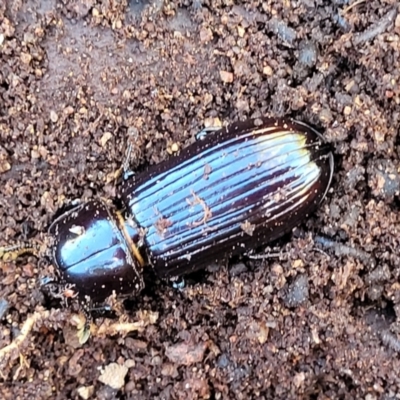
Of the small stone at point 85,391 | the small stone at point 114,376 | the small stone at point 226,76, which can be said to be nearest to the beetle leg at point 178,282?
the small stone at point 114,376

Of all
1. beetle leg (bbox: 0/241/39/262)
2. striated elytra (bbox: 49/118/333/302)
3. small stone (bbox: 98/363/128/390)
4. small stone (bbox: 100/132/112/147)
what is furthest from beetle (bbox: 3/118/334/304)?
small stone (bbox: 98/363/128/390)

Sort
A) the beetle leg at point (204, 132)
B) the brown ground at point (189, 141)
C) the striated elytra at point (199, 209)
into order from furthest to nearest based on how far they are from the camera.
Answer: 1. the beetle leg at point (204, 132)
2. the brown ground at point (189, 141)
3. the striated elytra at point (199, 209)

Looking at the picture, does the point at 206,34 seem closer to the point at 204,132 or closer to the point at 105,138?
the point at 204,132

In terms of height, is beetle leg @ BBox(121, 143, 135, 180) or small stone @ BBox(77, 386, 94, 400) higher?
beetle leg @ BBox(121, 143, 135, 180)

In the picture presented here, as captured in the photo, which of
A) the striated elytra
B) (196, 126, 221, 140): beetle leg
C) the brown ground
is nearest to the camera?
the striated elytra

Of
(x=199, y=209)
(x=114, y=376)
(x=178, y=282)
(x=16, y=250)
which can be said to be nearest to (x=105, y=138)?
(x=199, y=209)

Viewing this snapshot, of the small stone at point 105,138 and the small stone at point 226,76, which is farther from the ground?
the small stone at point 226,76

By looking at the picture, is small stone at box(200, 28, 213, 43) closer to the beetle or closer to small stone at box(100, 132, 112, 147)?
the beetle

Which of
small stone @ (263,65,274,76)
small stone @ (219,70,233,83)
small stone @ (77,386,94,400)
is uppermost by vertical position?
small stone @ (219,70,233,83)

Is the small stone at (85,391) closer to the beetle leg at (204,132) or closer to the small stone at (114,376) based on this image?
the small stone at (114,376)
